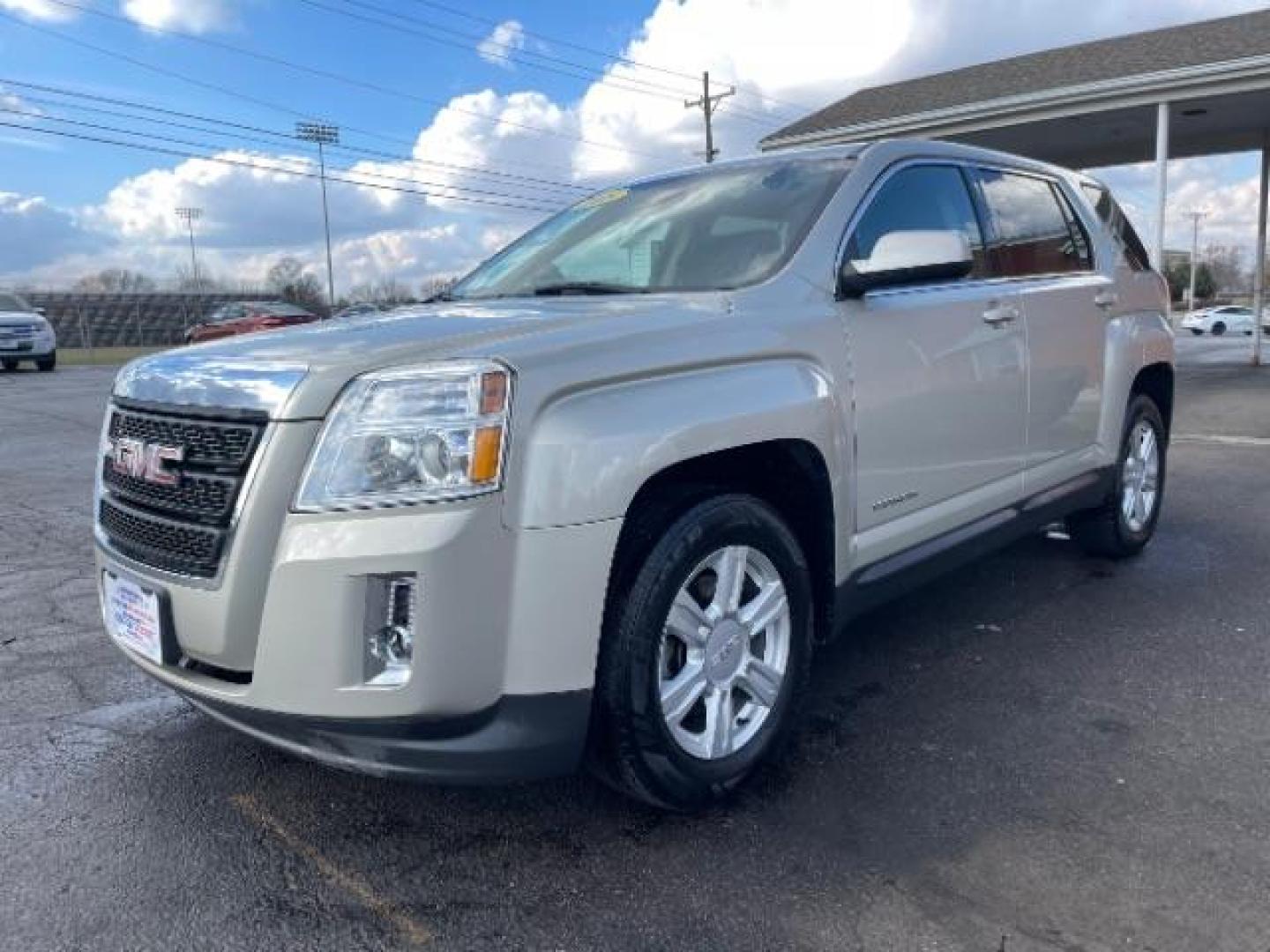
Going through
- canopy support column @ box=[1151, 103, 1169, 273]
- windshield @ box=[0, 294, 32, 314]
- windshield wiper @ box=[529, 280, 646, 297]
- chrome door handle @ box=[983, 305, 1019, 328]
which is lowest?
chrome door handle @ box=[983, 305, 1019, 328]

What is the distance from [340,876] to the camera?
2.49m

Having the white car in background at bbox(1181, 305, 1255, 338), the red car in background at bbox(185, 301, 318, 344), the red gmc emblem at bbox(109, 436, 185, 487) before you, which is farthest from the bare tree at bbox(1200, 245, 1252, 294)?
the red gmc emblem at bbox(109, 436, 185, 487)

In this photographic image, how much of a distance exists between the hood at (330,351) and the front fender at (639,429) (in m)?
0.21

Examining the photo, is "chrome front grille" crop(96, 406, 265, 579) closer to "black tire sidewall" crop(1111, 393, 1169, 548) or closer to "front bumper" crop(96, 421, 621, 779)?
"front bumper" crop(96, 421, 621, 779)

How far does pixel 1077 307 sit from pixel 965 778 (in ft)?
7.75

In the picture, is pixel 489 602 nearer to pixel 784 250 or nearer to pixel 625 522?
pixel 625 522

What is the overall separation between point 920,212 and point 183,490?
2617 millimetres

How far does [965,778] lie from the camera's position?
2.91 meters

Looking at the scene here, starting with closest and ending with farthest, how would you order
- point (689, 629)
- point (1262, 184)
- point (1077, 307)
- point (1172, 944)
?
point (1172, 944) → point (689, 629) → point (1077, 307) → point (1262, 184)

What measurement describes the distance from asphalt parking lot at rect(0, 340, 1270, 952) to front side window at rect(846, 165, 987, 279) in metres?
1.52

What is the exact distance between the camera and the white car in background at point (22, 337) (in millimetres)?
21953

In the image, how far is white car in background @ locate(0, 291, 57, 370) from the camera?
2195 centimetres

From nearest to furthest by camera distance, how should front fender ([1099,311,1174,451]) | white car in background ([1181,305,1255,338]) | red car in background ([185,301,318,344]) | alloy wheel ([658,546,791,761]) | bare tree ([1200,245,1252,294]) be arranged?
alloy wheel ([658,546,791,761]) → front fender ([1099,311,1174,451]) → red car in background ([185,301,318,344]) → white car in background ([1181,305,1255,338]) → bare tree ([1200,245,1252,294])

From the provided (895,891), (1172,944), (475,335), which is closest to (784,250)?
(475,335)
